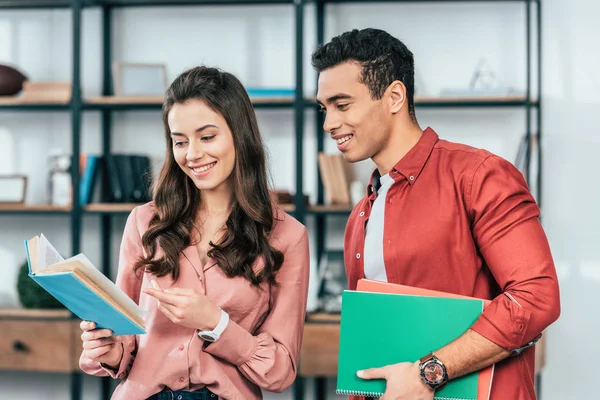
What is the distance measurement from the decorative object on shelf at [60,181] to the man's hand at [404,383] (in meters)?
2.49

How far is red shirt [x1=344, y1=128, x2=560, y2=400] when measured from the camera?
127cm

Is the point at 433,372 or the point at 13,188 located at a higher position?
the point at 13,188

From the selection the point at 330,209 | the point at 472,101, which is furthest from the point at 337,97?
the point at 472,101

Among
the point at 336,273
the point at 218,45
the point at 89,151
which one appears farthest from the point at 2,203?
the point at 336,273

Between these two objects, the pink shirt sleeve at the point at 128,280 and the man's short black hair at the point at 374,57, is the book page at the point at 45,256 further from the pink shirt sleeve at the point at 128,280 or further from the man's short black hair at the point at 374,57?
the man's short black hair at the point at 374,57

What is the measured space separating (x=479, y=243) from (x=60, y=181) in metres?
2.58

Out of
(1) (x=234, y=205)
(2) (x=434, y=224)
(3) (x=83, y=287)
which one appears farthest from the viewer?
(1) (x=234, y=205)

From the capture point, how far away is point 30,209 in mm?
3430

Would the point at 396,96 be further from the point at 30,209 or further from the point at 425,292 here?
the point at 30,209

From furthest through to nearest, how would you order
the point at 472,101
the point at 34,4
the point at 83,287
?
the point at 34,4 → the point at 472,101 → the point at 83,287

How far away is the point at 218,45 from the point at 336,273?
1.28 metres

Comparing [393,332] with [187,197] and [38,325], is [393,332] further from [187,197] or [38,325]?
[38,325]

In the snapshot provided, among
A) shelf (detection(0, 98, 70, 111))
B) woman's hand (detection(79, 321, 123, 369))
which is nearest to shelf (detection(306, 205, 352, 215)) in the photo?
shelf (detection(0, 98, 70, 111))

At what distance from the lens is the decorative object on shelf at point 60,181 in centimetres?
346
